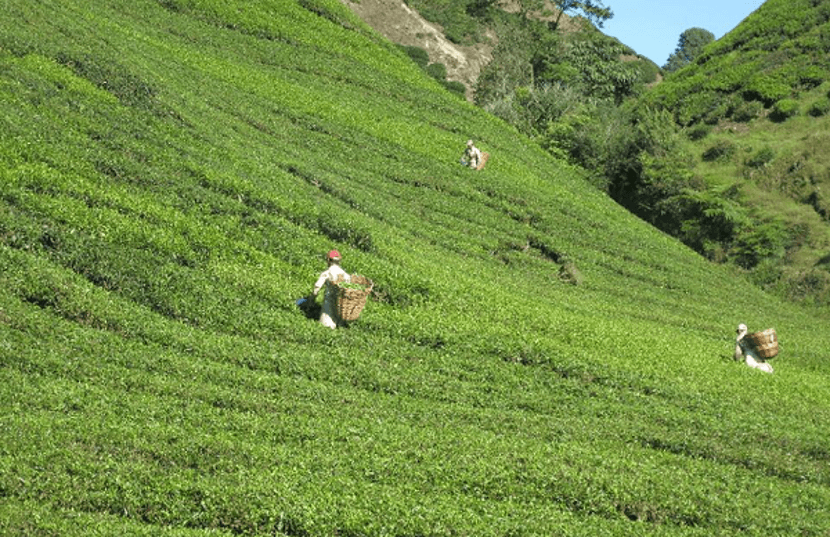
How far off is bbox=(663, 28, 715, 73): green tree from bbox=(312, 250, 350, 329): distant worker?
378 ft

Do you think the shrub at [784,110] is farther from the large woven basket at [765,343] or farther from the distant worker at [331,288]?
the distant worker at [331,288]

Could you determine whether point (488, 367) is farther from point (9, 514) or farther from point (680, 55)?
point (680, 55)

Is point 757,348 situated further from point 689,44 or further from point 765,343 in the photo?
point 689,44

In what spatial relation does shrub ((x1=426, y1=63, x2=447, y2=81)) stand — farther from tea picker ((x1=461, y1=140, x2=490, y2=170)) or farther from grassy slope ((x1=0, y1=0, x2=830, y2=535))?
grassy slope ((x1=0, y1=0, x2=830, y2=535))

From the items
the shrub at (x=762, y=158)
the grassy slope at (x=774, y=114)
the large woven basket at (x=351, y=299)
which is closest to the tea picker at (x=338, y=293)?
the large woven basket at (x=351, y=299)

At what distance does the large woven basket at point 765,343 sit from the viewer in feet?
77.7

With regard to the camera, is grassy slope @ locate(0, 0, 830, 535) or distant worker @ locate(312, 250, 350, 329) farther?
distant worker @ locate(312, 250, 350, 329)

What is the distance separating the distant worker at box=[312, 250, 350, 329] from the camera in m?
20.0

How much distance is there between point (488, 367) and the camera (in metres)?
20.4

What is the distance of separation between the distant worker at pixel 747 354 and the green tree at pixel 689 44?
108618 millimetres

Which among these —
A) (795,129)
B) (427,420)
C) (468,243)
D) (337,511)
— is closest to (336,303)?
(427,420)

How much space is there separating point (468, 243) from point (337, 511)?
20.4m

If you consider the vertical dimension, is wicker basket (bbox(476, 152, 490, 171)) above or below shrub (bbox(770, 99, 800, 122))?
below

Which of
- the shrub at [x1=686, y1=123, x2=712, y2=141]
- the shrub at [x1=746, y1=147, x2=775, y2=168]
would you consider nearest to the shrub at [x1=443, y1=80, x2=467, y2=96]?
the shrub at [x1=686, y1=123, x2=712, y2=141]
